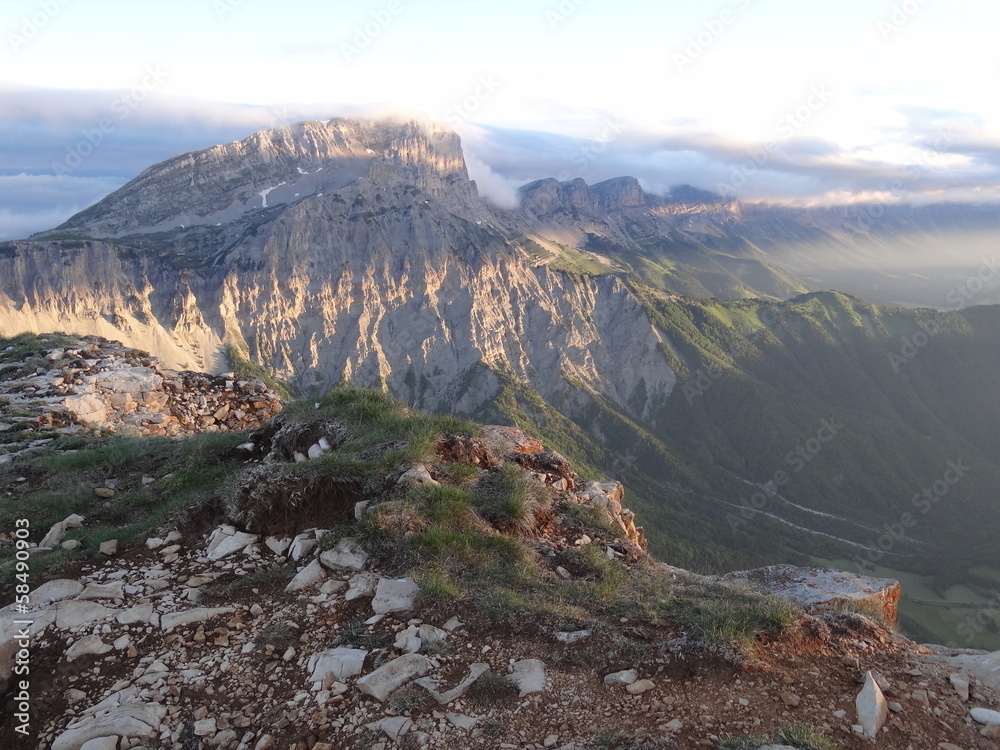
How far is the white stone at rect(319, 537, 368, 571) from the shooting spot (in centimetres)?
888

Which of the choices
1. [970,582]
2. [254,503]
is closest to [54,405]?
[254,503]

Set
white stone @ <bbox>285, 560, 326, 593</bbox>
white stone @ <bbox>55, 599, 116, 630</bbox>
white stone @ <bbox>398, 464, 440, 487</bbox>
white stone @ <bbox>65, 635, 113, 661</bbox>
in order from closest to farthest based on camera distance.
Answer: white stone @ <bbox>65, 635, 113, 661</bbox>, white stone @ <bbox>55, 599, 116, 630</bbox>, white stone @ <bbox>285, 560, 326, 593</bbox>, white stone @ <bbox>398, 464, 440, 487</bbox>

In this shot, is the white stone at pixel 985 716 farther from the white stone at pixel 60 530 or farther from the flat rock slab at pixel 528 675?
the white stone at pixel 60 530

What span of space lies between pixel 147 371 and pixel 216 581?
1969 cm

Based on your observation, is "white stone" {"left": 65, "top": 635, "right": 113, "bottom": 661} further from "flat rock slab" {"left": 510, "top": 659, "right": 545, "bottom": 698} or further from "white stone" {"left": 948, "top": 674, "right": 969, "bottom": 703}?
"white stone" {"left": 948, "top": 674, "right": 969, "bottom": 703}

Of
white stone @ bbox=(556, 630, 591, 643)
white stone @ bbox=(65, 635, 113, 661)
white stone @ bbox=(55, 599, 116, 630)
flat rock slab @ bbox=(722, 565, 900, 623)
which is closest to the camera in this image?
white stone @ bbox=(65, 635, 113, 661)

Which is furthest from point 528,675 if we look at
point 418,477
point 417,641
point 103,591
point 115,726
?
point 103,591

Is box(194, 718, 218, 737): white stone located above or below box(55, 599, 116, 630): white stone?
below

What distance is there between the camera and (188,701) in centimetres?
670

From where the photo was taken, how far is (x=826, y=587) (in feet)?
41.1

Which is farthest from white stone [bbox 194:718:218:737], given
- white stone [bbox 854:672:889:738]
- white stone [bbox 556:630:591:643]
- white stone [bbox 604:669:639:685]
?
white stone [bbox 854:672:889:738]

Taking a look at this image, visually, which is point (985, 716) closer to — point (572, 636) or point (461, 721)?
point (572, 636)

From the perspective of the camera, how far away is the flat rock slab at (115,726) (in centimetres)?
623

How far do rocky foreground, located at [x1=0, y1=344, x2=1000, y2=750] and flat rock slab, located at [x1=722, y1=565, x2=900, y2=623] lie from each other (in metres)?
0.93
